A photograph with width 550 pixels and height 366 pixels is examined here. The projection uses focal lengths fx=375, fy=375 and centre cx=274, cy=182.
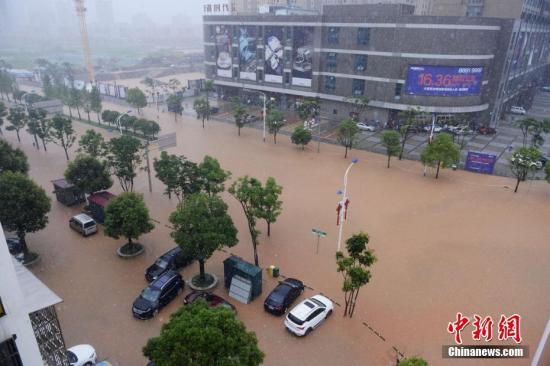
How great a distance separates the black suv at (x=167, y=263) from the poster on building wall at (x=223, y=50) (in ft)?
146

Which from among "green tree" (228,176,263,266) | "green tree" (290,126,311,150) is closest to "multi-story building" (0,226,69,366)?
"green tree" (228,176,263,266)

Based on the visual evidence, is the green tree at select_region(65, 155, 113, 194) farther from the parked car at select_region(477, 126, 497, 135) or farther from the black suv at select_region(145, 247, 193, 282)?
the parked car at select_region(477, 126, 497, 135)

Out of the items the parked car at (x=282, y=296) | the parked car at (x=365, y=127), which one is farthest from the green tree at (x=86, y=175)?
the parked car at (x=365, y=127)

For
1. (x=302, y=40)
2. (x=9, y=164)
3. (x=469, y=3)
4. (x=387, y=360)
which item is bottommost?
(x=387, y=360)

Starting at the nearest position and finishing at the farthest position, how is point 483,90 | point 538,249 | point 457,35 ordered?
point 538,249
point 457,35
point 483,90

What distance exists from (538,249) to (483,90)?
2863 cm

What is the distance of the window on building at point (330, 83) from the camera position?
48031 mm

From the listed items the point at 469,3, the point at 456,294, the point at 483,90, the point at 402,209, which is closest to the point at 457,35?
the point at 483,90

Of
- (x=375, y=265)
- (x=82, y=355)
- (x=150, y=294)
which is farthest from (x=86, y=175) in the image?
(x=375, y=265)

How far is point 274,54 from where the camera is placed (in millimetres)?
51656

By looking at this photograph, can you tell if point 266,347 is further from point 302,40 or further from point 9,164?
point 302,40

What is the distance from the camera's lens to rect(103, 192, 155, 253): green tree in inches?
693

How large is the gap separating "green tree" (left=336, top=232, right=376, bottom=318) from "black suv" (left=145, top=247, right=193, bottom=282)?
742cm

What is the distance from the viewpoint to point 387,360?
13.4 m
